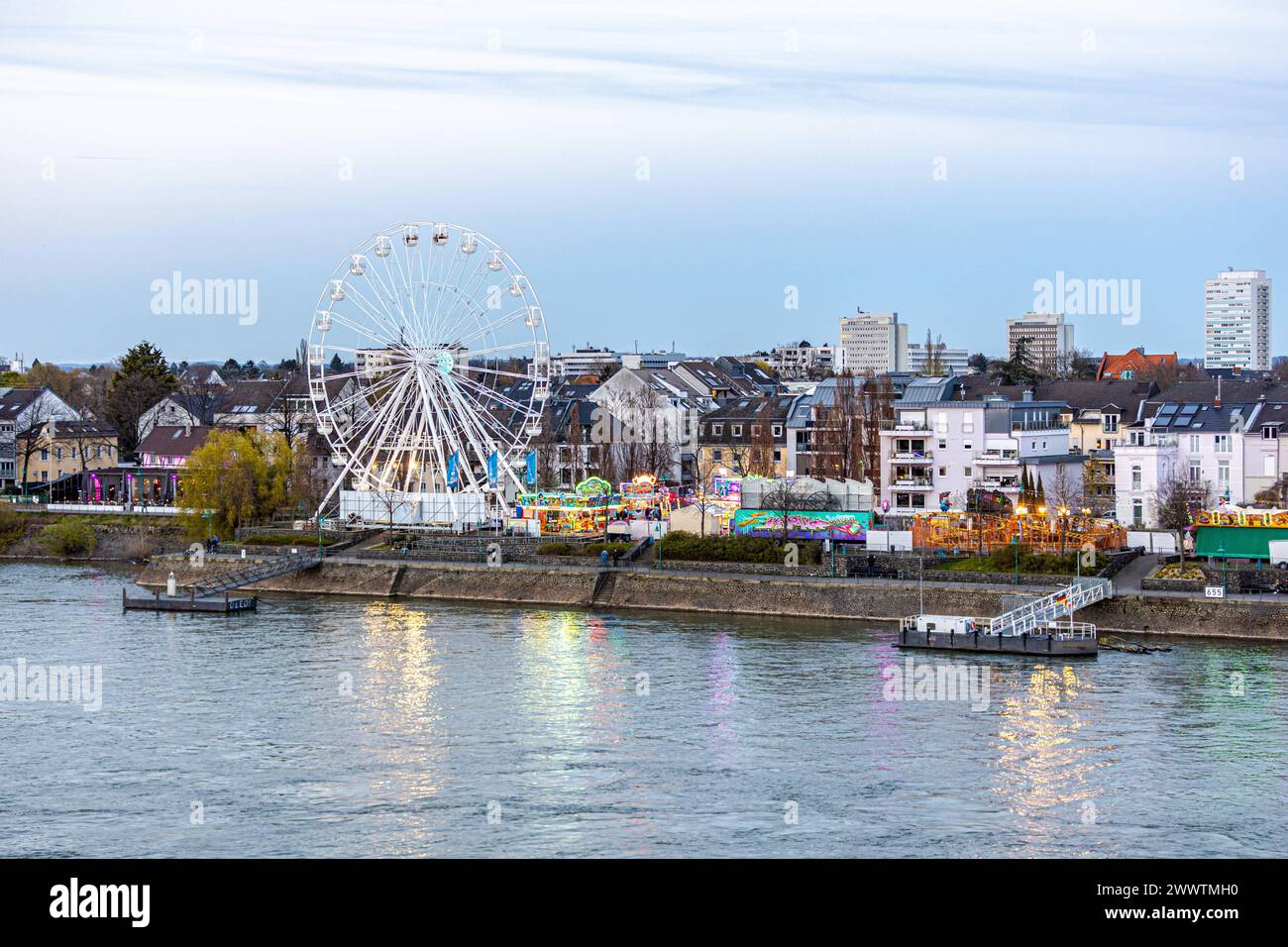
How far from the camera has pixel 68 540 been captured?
6438cm

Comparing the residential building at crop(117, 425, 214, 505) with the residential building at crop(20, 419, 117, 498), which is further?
the residential building at crop(20, 419, 117, 498)

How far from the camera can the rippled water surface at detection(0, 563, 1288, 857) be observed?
854 inches

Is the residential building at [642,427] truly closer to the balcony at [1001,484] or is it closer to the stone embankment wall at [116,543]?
the balcony at [1001,484]

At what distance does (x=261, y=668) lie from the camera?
35.4 metres

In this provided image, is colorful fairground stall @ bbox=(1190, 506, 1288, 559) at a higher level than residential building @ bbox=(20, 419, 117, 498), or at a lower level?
lower

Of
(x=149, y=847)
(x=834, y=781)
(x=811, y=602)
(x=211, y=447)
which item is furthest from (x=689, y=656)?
(x=211, y=447)

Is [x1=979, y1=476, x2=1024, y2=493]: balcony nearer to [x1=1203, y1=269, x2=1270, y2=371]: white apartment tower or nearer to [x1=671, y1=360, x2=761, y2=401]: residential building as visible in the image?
[x1=671, y1=360, x2=761, y2=401]: residential building

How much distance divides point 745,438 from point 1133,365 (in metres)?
50.7

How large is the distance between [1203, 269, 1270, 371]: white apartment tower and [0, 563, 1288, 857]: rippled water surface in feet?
533

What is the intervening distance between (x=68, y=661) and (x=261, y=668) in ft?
14.9

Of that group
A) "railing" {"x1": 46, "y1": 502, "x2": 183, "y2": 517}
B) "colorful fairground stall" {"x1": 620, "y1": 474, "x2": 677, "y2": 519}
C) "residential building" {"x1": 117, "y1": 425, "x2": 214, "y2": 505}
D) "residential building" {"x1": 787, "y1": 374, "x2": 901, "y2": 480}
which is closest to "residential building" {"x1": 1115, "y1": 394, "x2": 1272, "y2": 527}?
"residential building" {"x1": 787, "y1": 374, "x2": 901, "y2": 480}
